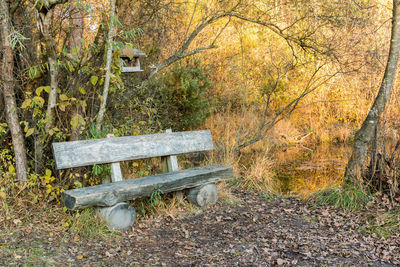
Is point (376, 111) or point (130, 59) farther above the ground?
point (130, 59)

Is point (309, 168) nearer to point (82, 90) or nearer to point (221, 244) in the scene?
point (221, 244)

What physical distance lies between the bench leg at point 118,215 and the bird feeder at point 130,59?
171 cm

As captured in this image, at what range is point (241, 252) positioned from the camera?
137 inches

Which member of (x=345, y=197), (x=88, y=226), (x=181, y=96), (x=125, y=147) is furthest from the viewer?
(x=181, y=96)

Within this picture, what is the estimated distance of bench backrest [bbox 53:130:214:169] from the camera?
3.82 meters

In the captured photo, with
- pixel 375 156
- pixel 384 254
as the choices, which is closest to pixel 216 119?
pixel 375 156

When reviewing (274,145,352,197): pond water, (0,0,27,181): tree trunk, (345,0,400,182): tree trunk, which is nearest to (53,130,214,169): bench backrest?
(0,0,27,181): tree trunk

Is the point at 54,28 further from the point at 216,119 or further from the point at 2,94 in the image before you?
the point at 216,119

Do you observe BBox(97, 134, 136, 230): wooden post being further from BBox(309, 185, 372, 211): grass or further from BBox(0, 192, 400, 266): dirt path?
BBox(309, 185, 372, 211): grass

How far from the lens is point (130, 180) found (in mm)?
4129

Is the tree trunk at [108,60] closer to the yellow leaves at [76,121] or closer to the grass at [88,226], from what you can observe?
the yellow leaves at [76,121]

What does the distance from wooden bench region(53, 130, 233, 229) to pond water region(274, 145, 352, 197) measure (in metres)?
1.75

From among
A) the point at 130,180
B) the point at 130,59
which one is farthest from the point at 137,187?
the point at 130,59

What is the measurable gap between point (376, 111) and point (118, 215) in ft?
11.4
